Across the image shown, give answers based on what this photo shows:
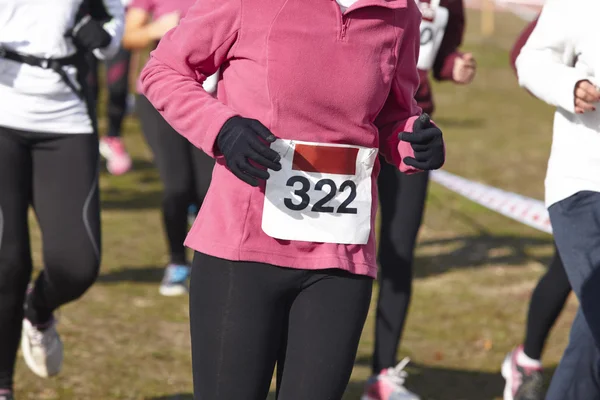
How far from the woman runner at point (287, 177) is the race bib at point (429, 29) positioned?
180 cm

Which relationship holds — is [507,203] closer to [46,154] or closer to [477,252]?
[477,252]

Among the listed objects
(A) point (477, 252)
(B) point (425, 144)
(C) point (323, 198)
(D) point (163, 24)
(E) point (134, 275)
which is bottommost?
(A) point (477, 252)

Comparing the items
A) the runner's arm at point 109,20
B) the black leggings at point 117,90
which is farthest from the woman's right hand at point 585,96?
the black leggings at point 117,90

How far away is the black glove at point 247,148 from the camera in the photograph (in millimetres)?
2521

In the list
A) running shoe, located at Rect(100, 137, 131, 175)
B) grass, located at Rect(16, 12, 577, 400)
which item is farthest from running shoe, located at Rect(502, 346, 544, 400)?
running shoe, located at Rect(100, 137, 131, 175)

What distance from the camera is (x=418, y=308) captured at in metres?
6.35

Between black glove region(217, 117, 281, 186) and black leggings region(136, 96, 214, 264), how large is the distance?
138 inches

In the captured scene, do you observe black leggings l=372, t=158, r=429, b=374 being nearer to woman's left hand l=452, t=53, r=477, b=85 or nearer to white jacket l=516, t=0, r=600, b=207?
woman's left hand l=452, t=53, r=477, b=85

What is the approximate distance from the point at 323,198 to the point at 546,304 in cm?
213

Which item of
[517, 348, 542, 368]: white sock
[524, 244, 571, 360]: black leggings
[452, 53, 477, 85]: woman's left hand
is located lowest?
[517, 348, 542, 368]: white sock

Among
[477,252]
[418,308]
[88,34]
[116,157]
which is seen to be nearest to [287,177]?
[88,34]

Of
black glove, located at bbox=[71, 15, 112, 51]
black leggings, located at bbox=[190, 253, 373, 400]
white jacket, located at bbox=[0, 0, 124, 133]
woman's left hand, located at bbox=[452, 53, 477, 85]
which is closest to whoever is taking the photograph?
black leggings, located at bbox=[190, 253, 373, 400]

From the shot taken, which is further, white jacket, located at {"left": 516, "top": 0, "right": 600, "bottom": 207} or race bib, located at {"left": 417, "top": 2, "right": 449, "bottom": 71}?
race bib, located at {"left": 417, "top": 2, "right": 449, "bottom": 71}

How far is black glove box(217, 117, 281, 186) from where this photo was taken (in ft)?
8.27
